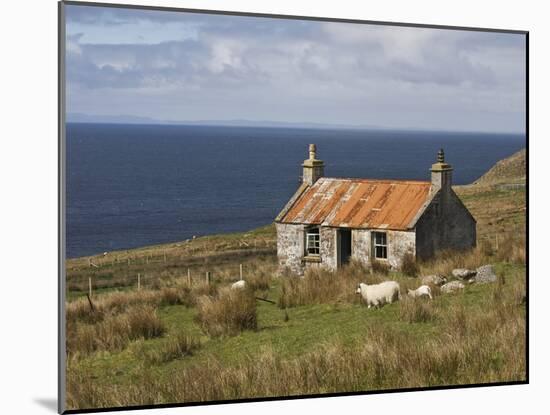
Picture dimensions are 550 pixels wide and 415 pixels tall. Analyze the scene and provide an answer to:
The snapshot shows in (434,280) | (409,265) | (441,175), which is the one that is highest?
(441,175)

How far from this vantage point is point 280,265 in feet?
35.0

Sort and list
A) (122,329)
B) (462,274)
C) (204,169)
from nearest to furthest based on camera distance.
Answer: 1. (122,329)
2. (204,169)
3. (462,274)

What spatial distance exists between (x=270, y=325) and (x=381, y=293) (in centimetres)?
116

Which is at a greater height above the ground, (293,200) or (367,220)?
(293,200)

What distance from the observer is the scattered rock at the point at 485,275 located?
11062mm

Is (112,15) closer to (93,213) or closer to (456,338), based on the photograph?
(93,213)

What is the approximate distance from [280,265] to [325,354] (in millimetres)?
1015

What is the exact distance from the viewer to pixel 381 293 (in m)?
10.7

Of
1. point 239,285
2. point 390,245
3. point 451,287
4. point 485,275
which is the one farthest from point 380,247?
point 239,285

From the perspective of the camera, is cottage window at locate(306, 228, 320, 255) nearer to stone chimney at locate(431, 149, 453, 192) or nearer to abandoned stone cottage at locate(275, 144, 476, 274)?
abandoned stone cottage at locate(275, 144, 476, 274)

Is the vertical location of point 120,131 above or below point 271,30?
below

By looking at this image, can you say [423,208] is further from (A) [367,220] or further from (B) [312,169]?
(B) [312,169]

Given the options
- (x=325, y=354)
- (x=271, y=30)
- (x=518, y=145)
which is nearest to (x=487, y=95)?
(x=518, y=145)

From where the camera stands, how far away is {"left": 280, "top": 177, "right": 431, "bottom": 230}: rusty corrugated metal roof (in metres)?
10.8
